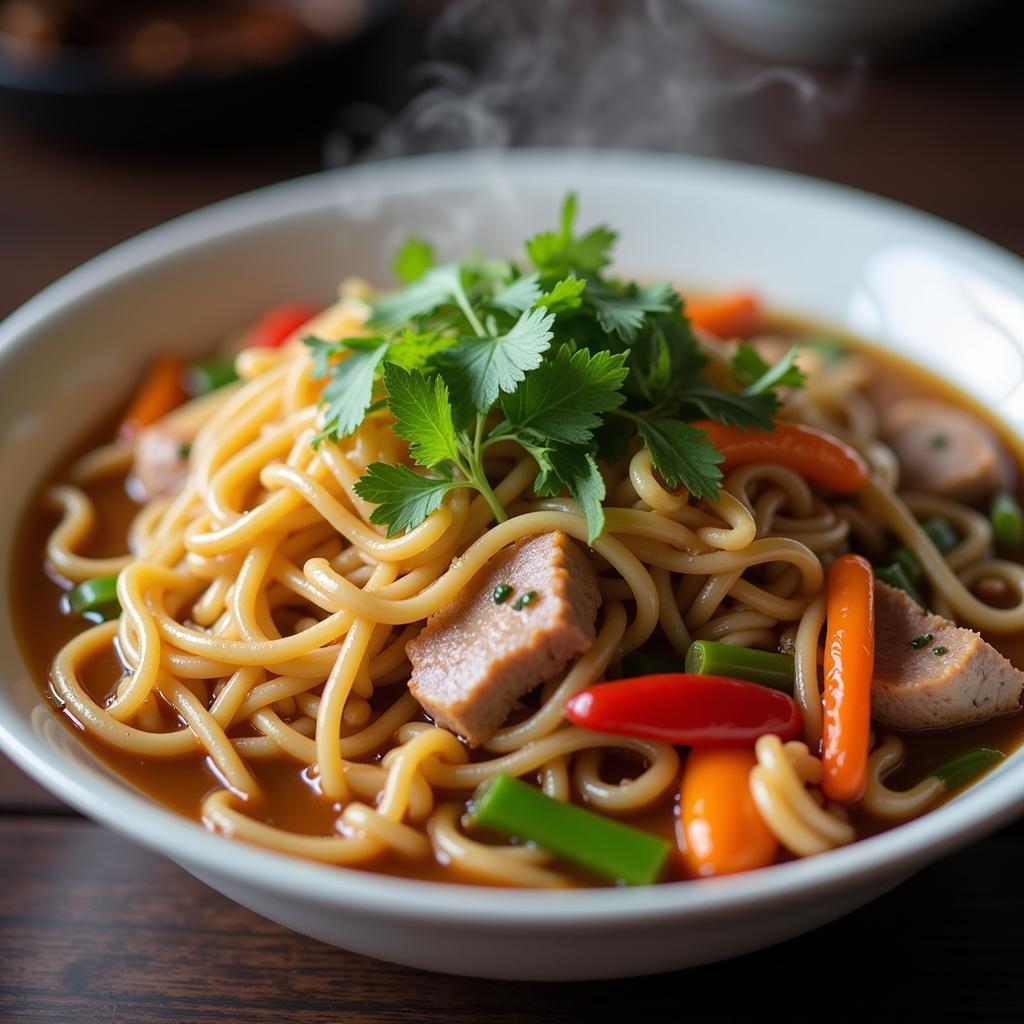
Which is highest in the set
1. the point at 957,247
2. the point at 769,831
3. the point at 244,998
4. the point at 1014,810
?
the point at 957,247

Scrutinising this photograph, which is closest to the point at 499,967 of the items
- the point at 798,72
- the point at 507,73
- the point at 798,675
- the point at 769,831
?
the point at 769,831

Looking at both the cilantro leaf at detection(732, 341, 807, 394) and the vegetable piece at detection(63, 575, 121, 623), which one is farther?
the vegetable piece at detection(63, 575, 121, 623)

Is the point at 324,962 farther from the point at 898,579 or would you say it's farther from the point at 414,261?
the point at 414,261

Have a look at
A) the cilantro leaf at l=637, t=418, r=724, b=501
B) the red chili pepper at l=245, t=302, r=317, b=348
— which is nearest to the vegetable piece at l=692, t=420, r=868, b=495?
A: the cilantro leaf at l=637, t=418, r=724, b=501

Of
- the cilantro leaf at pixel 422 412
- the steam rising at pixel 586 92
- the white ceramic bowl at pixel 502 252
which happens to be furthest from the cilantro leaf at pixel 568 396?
the steam rising at pixel 586 92

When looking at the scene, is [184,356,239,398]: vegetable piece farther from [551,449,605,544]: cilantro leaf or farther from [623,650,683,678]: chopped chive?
[623,650,683,678]: chopped chive

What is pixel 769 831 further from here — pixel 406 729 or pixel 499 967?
pixel 406 729

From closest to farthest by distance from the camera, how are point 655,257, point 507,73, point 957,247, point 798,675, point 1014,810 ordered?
point 1014,810 < point 798,675 < point 957,247 < point 655,257 < point 507,73
